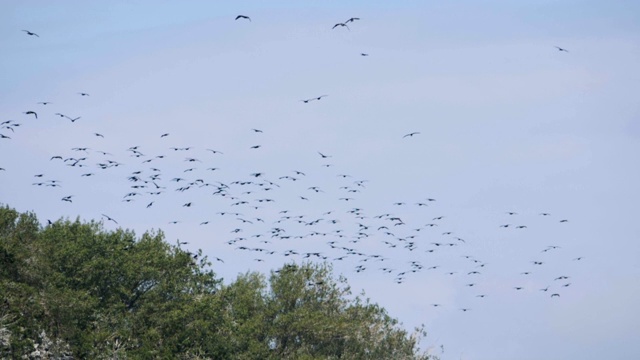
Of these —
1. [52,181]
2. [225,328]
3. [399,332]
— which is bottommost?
[399,332]

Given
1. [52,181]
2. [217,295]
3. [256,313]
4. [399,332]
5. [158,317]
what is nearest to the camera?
[52,181]

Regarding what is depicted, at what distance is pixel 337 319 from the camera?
10219 centimetres

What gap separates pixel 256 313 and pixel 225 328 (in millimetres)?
11181

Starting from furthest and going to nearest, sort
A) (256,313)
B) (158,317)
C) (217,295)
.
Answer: (256,313), (217,295), (158,317)

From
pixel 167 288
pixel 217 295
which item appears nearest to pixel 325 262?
pixel 217 295

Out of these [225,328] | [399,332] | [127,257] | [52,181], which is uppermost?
[52,181]

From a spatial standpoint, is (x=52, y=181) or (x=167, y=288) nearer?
(x=52, y=181)

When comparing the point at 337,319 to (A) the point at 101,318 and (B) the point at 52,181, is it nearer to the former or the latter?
(A) the point at 101,318

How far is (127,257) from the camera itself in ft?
285

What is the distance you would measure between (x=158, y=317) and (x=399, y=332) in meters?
29.1

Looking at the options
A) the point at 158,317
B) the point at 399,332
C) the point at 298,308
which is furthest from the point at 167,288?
the point at 399,332

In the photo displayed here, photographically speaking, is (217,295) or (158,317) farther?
(217,295)

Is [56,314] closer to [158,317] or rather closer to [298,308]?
[158,317]

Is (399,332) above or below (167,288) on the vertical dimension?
below
